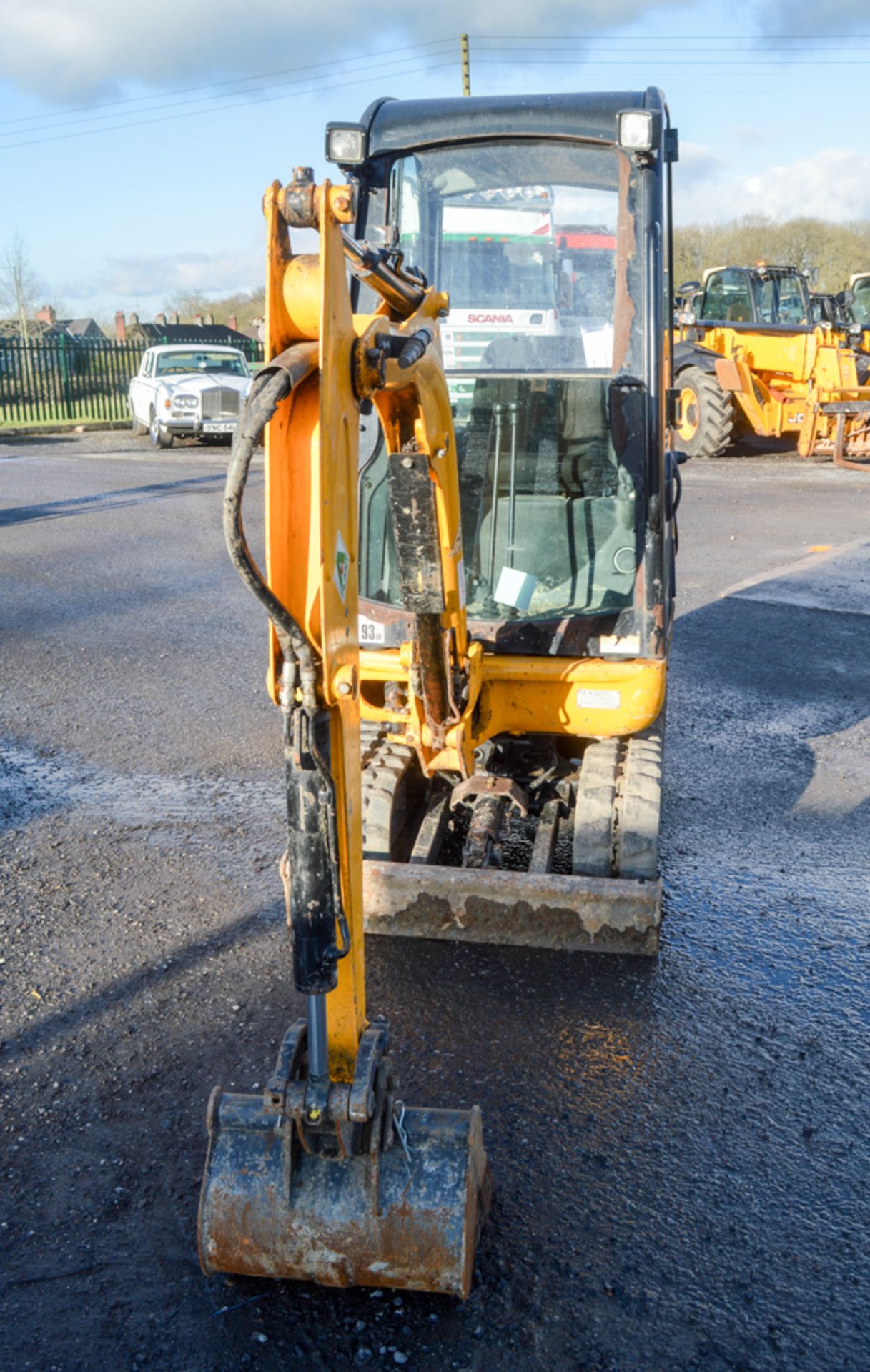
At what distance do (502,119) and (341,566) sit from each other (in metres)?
2.62

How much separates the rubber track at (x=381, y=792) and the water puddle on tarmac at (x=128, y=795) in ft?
3.16

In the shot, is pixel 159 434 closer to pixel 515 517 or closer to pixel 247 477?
pixel 515 517

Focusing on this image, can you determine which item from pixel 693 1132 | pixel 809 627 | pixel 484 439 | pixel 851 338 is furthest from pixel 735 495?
pixel 693 1132

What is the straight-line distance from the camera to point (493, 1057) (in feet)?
11.9

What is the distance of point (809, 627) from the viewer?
28.8 feet

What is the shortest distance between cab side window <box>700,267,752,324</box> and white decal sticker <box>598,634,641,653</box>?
15032 mm

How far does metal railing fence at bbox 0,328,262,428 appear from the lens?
2892 cm

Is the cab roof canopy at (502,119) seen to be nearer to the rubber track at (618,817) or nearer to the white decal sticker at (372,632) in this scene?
the white decal sticker at (372,632)

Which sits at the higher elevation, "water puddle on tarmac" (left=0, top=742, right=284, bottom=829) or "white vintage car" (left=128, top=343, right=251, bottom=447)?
"white vintage car" (left=128, top=343, right=251, bottom=447)

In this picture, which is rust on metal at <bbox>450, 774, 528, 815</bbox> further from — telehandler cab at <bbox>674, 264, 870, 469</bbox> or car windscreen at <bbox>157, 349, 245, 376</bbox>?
car windscreen at <bbox>157, 349, 245, 376</bbox>

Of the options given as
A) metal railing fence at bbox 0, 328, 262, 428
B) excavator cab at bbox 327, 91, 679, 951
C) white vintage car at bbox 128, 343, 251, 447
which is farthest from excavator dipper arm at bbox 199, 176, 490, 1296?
metal railing fence at bbox 0, 328, 262, 428

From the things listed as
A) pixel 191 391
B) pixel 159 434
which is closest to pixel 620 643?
pixel 191 391

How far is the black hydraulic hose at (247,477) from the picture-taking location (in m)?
2.31

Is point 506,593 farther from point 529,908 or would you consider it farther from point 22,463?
point 22,463
